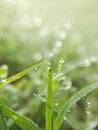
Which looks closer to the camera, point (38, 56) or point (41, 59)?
point (41, 59)

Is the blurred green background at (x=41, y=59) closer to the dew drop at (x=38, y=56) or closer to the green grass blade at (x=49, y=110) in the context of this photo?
the dew drop at (x=38, y=56)

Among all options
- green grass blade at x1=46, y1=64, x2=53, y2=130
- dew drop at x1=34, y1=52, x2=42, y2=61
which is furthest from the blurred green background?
green grass blade at x1=46, y1=64, x2=53, y2=130

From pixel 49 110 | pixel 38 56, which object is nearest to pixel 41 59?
pixel 38 56

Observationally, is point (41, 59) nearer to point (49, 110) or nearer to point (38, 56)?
point (38, 56)

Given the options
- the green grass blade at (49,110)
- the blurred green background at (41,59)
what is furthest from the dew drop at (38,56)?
the green grass blade at (49,110)

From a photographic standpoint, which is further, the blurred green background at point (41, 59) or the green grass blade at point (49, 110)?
the blurred green background at point (41, 59)

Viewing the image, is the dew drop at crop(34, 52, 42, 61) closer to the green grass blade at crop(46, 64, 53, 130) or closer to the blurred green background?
the blurred green background

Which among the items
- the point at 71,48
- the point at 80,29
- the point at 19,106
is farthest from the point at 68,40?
the point at 19,106

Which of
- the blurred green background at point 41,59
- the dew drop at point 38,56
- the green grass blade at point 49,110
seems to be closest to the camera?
the green grass blade at point 49,110

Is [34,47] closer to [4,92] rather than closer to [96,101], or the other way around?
[96,101]

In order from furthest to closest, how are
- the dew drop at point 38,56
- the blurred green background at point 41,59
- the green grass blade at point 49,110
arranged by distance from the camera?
the dew drop at point 38,56 < the blurred green background at point 41,59 < the green grass blade at point 49,110
